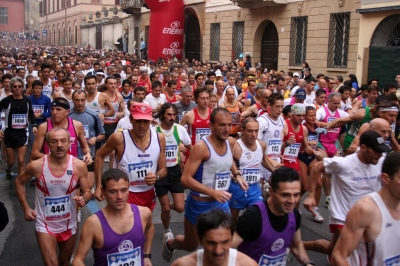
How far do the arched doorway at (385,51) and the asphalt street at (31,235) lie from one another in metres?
10.8

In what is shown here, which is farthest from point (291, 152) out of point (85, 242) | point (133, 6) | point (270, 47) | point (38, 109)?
point (133, 6)

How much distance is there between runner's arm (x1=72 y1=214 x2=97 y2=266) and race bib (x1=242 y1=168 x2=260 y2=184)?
2434mm

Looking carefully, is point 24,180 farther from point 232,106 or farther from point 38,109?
point 232,106

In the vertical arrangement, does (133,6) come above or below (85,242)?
above

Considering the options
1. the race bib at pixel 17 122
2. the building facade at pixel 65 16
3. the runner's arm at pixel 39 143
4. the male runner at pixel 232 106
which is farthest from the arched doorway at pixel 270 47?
the building facade at pixel 65 16

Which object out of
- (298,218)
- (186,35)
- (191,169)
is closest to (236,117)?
(191,169)

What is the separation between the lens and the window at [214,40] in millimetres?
28688

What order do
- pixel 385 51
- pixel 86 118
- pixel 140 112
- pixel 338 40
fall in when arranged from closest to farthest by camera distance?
pixel 140 112 → pixel 86 118 → pixel 385 51 → pixel 338 40

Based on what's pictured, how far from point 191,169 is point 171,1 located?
24133 mm

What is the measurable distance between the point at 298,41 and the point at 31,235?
1779cm

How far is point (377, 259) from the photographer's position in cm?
350

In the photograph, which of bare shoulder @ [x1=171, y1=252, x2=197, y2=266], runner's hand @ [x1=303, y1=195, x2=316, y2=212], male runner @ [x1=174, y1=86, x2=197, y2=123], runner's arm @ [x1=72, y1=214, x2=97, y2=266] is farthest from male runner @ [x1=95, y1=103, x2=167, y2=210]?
male runner @ [x1=174, y1=86, x2=197, y2=123]

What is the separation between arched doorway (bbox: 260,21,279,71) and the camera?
24.5m

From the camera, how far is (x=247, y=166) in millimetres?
5812
